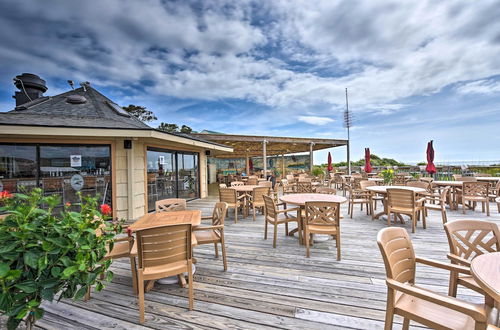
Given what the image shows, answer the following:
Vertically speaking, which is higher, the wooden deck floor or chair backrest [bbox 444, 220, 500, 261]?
chair backrest [bbox 444, 220, 500, 261]

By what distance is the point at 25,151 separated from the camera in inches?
186

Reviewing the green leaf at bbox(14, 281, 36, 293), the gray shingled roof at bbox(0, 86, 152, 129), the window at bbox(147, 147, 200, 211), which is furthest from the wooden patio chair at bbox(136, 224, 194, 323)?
the window at bbox(147, 147, 200, 211)

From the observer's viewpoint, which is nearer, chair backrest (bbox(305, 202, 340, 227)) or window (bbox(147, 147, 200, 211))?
chair backrest (bbox(305, 202, 340, 227))

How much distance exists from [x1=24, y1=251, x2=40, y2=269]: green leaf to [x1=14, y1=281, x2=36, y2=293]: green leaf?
138 millimetres

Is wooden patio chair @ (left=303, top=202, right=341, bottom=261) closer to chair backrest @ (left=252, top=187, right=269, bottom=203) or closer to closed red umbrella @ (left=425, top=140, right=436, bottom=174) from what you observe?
chair backrest @ (left=252, top=187, right=269, bottom=203)

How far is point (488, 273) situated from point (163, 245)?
2.39 m

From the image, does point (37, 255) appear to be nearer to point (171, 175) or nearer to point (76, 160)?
point (76, 160)

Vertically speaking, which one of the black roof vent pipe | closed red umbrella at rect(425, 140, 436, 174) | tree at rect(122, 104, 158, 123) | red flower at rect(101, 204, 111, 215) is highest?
tree at rect(122, 104, 158, 123)

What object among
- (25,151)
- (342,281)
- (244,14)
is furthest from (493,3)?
(25,151)

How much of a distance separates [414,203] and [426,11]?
21.2 feet

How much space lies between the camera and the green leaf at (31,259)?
43.0 inches

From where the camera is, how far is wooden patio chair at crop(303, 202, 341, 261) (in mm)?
3055

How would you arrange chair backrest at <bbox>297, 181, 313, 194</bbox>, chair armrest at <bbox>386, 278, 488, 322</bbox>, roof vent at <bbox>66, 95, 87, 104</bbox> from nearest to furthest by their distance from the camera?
chair armrest at <bbox>386, 278, 488, 322</bbox>, roof vent at <bbox>66, 95, 87, 104</bbox>, chair backrest at <bbox>297, 181, 313, 194</bbox>

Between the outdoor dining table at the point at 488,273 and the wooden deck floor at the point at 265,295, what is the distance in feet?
3.23
